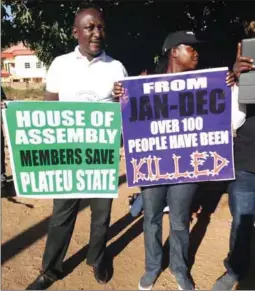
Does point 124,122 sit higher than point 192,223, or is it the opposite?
point 124,122

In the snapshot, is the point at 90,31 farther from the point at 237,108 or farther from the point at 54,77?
the point at 237,108

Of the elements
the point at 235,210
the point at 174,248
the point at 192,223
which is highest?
the point at 235,210

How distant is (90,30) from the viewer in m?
3.00

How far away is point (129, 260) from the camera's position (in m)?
3.83

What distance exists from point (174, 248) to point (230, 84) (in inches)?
50.8

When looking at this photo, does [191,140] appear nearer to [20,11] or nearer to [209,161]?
[209,161]

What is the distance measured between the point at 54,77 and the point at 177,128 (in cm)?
94

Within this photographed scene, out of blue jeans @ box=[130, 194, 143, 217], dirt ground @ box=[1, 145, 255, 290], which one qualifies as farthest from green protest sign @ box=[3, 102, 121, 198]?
blue jeans @ box=[130, 194, 143, 217]

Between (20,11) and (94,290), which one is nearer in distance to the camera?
(94,290)

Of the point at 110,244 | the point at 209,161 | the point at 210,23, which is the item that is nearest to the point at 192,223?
the point at 110,244

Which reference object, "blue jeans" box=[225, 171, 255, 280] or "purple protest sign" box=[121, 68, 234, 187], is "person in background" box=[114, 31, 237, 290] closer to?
"purple protest sign" box=[121, 68, 234, 187]

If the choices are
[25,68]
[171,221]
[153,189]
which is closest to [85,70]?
[153,189]

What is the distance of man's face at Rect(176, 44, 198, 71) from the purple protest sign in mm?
66

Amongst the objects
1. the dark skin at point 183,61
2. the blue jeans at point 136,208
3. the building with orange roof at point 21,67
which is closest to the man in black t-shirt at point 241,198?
the dark skin at point 183,61
